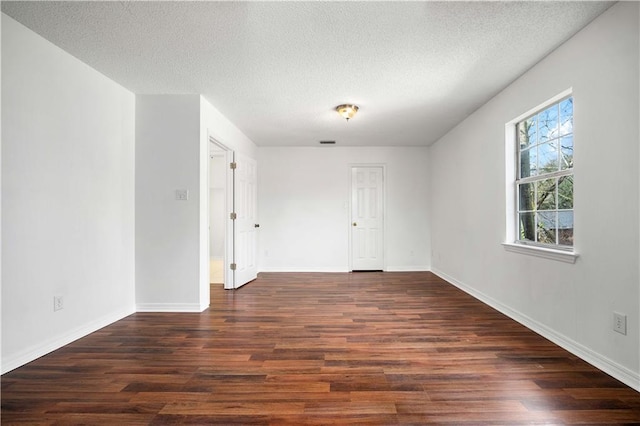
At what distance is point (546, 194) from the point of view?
278cm

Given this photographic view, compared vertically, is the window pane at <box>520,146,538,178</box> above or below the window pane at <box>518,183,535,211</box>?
above

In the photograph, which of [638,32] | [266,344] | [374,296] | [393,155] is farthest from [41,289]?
[393,155]

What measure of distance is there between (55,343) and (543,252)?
4049 mm

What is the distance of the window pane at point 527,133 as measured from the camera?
2949mm

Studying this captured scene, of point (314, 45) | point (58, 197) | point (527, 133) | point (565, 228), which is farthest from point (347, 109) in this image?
point (58, 197)

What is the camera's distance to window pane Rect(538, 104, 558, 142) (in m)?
2.64

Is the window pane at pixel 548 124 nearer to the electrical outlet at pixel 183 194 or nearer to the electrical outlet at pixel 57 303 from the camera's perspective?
the electrical outlet at pixel 183 194

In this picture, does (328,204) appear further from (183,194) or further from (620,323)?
(620,323)

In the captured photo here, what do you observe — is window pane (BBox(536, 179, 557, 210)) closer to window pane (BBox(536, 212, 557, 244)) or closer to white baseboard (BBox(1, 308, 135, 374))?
window pane (BBox(536, 212, 557, 244))

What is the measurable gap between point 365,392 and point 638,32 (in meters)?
2.64

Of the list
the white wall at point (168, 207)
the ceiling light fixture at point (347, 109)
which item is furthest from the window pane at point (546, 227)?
the white wall at point (168, 207)

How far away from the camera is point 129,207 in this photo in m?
3.31

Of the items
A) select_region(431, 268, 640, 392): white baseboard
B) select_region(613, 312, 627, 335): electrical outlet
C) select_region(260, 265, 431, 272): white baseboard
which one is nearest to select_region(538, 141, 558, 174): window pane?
select_region(613, 312, 627, 335): electrical outlet

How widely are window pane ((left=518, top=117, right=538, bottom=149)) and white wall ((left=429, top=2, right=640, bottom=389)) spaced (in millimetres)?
151
